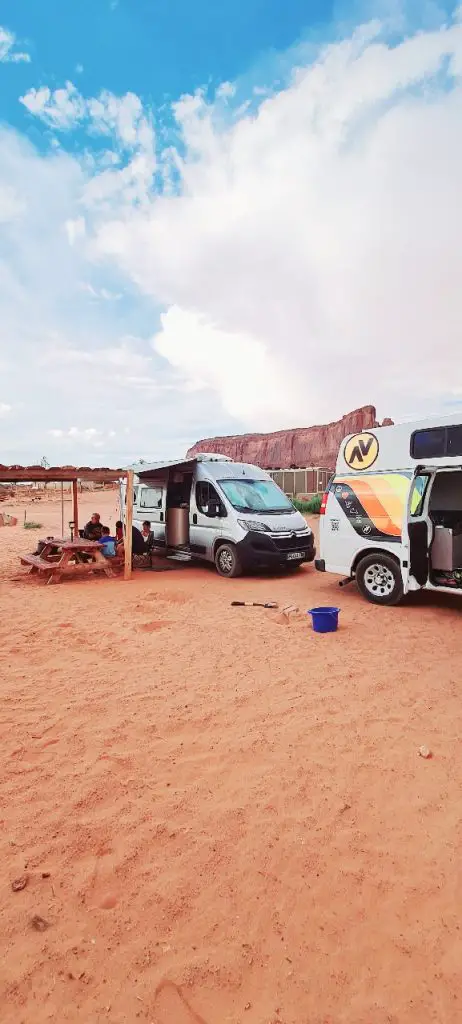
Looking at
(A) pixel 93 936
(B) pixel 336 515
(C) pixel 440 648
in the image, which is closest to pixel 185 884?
(A) pixel 93 936

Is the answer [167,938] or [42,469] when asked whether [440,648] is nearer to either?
[167,938]

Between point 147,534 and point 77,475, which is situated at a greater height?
point 77,475

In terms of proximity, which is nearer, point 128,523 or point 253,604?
point 253,604

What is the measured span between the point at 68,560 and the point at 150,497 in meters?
3.27

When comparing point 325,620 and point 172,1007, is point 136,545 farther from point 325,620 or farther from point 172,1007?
point 172,1007

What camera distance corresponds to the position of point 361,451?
25.6 feet

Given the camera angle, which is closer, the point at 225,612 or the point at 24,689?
the point at 24,689

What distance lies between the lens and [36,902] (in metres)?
2.36

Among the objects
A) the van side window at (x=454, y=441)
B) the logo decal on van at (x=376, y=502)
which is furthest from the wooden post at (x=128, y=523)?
the van side window at (x=454, y=441)

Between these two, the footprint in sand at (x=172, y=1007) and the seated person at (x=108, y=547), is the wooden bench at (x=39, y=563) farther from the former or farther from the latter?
the footprint in sand at (x=172, y=1007)

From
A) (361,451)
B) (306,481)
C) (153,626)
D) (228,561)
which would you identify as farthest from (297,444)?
(153,626)

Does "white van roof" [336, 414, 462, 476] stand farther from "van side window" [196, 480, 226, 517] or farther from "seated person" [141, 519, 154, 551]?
"seated person" [141, 519, 154, 551]

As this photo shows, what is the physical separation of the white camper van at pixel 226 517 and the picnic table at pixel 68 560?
2025 millimetres

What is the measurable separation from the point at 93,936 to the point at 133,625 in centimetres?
473
